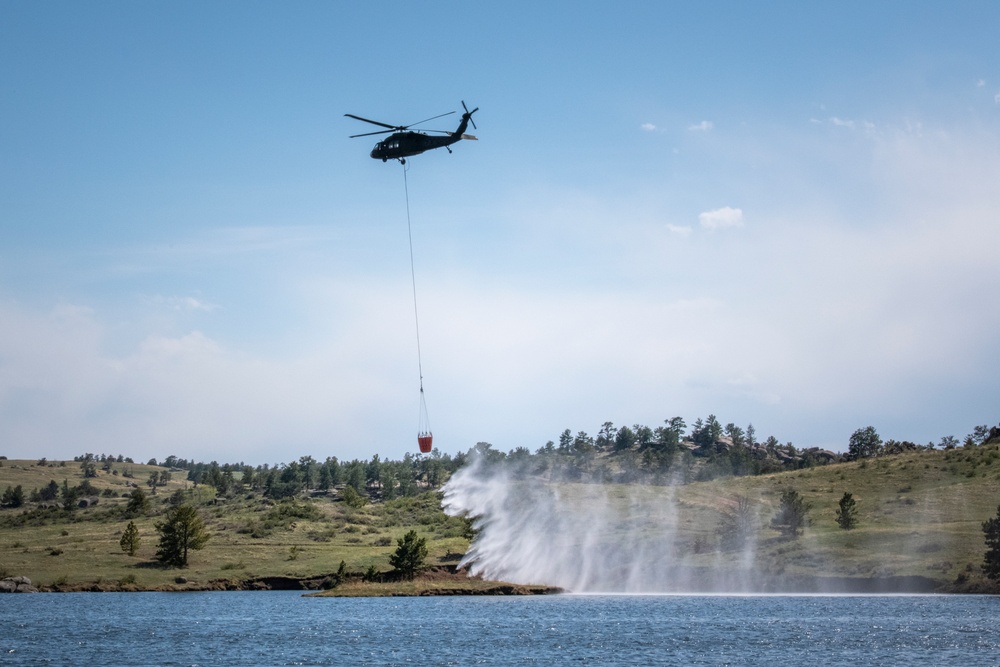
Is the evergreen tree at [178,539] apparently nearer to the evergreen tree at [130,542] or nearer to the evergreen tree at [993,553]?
the evergreen tree at [130,542]

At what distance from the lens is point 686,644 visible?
6469 centimetres

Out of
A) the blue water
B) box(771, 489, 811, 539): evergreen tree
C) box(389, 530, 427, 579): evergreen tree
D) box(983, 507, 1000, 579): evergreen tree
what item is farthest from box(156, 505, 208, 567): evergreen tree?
box(983, 507, 1000, 579): evergreen tree

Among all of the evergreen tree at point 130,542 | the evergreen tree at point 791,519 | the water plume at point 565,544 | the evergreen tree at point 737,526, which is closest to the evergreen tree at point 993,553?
the water plume at point 565,544

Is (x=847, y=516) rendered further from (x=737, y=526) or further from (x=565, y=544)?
(x=565, y=544)

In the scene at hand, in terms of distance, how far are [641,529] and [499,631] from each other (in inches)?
2376

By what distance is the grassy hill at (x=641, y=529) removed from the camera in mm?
110062

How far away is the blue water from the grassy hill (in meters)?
11.5

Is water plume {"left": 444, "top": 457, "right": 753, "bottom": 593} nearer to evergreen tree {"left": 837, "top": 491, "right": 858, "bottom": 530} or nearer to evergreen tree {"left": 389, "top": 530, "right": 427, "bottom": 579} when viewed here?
evergreen tree {"left": 389, "top": 530, "right": 427, "bottom": 579}

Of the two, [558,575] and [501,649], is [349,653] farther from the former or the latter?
[558,575]

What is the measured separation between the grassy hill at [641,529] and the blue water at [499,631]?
1147cm

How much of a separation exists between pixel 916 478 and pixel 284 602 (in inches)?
4444

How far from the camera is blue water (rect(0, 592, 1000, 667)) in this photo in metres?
59.1

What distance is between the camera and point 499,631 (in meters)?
71.8

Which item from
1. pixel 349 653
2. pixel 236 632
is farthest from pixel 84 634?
pixel 349 653
